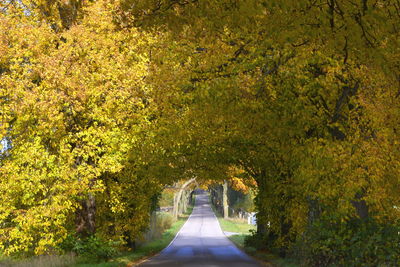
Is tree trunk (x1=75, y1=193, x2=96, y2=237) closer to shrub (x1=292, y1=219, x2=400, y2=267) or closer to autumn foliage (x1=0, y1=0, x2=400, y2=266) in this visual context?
autumn foliage (x1=0, y1=0, x2=400, y2=266)

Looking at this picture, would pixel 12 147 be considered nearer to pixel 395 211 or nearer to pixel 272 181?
pixel 272 181

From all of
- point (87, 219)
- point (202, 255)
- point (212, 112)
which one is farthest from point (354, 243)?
point (202, 255)

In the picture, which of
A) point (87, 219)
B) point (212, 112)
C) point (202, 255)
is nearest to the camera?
point (212, 112)

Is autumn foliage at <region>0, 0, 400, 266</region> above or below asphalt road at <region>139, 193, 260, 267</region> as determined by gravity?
above

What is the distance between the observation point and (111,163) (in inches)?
837

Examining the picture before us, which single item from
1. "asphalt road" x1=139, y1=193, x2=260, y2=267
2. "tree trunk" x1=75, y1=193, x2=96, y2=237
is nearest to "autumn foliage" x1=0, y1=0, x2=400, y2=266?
"tree trunk" x1=75, y1=193, x2=96, y2=237

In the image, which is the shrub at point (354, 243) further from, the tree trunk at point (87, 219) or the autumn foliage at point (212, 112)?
the tree trunk at point (87, 219)

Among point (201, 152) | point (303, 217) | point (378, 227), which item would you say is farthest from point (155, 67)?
point (378, 227)

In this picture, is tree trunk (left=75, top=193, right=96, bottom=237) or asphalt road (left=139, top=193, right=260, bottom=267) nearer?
asphalt road (left=139, top=193, right=260, bottom=267)

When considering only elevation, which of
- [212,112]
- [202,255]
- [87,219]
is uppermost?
[212,112]

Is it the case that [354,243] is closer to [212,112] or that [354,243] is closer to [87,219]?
[212,112]

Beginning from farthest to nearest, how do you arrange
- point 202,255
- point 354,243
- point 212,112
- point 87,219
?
point 202,255 → point 87,219 → point 212,112 → point 354,243

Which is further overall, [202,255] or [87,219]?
[202,255]

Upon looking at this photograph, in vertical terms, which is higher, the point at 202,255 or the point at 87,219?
the point at 87,219
